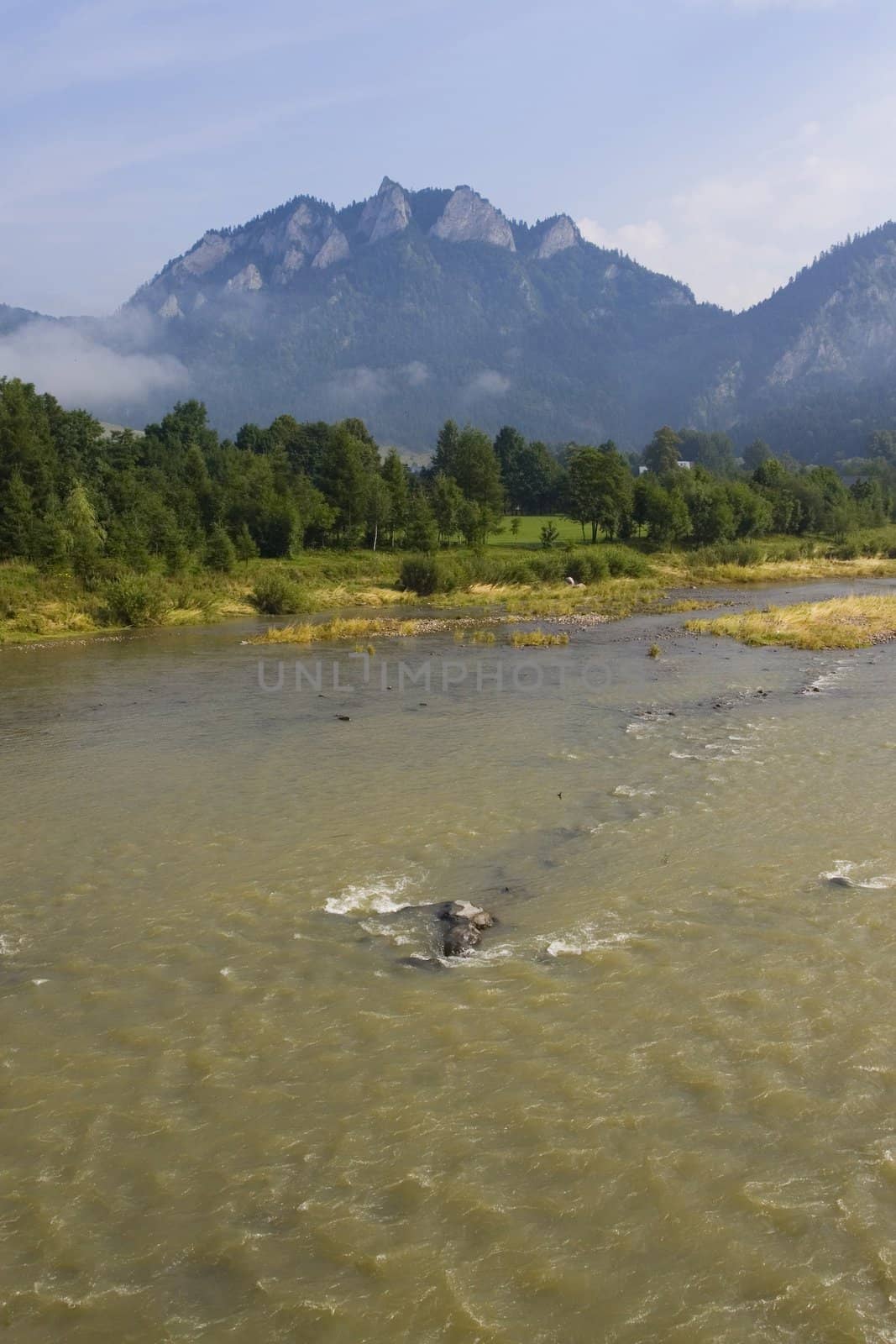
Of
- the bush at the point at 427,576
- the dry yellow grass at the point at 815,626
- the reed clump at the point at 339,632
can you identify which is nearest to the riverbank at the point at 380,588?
the bush at the point at 427,576

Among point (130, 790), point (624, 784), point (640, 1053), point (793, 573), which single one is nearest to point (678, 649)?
point (624, 784)

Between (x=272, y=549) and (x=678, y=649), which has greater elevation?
(x=272, y=549)

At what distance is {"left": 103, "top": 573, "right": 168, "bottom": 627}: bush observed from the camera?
46969 mm

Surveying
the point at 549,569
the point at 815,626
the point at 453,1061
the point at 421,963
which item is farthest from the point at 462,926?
the point at 549,569

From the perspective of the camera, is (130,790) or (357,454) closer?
(130,790)

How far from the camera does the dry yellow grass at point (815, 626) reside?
3662 centimetres

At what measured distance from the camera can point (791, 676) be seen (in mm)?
28047

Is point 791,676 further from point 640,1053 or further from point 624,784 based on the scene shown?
point 640,1053

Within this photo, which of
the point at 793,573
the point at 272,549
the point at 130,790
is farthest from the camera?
the point at 793,573

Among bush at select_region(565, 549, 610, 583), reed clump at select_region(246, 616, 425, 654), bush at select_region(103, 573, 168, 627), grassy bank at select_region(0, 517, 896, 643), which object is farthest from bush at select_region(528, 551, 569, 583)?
bush at select_region(103, 573, 168, 627)

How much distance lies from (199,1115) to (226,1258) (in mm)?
1504

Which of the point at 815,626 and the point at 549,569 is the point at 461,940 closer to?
the point at 815,626

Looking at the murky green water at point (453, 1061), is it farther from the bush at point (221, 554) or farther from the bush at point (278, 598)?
the bush at point (221, 554)

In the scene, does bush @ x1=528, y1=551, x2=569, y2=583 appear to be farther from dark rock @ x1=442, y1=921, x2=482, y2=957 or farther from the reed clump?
dark rock @ x1=442, y1=921, x2=482, y2=957
